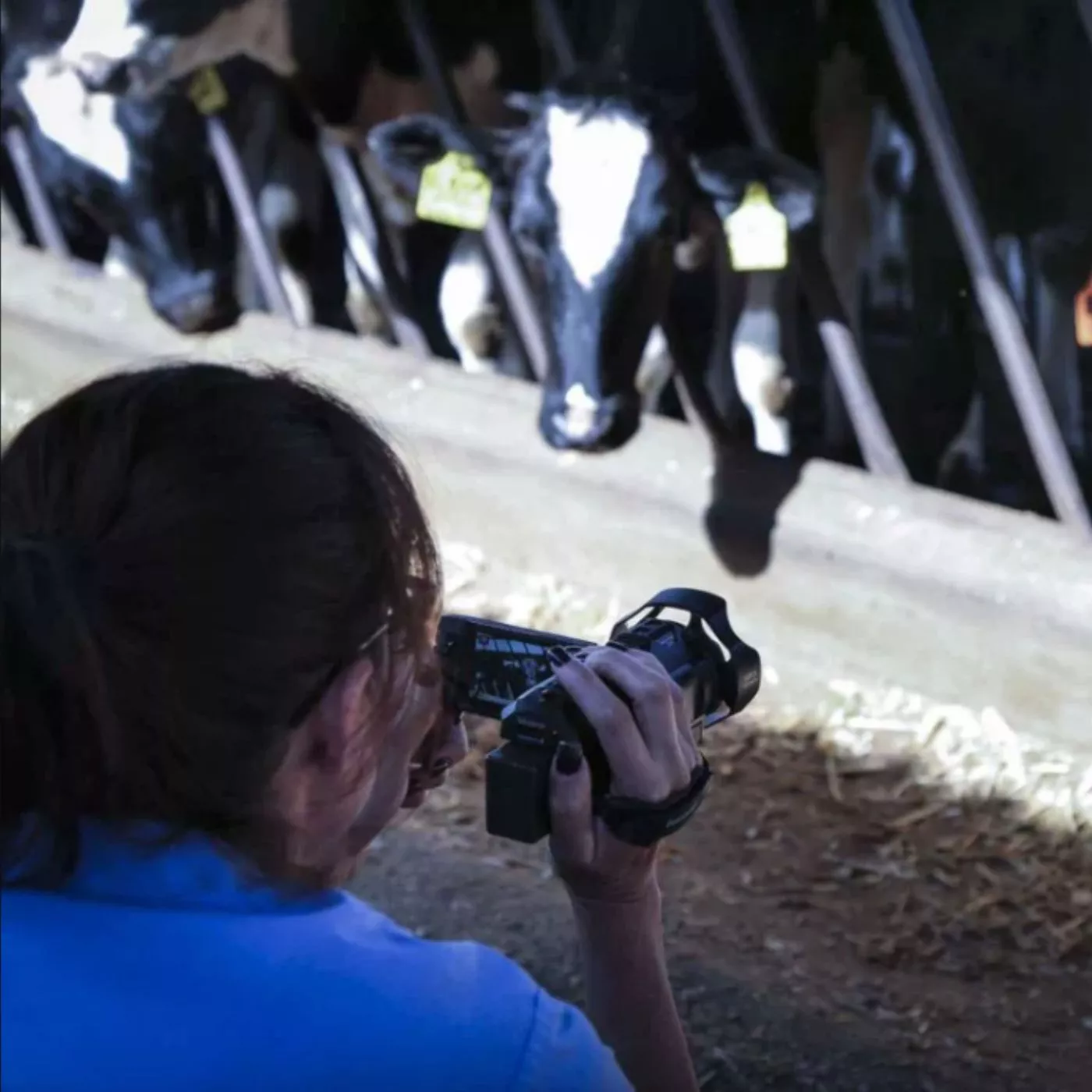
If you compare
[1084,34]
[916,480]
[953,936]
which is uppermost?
[1084,34]

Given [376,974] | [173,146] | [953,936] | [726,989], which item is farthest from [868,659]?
[376,974]

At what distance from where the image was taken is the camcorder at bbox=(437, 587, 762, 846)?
0.81 meters

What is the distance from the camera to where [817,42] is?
2.65m

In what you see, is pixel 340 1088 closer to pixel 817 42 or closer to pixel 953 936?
pixel 953 936

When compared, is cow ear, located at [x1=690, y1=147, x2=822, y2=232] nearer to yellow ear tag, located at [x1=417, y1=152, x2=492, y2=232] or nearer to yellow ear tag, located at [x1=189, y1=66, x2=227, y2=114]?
yellow ear tag, located at [x1=417, y1=152, x2=492, y2=232]

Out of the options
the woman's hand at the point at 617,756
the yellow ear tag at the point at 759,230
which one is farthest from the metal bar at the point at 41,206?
the woman's hand at the point at 617,756

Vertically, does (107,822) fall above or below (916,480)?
above

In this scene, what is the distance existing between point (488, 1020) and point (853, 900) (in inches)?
52.1

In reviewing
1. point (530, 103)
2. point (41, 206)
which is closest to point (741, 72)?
point (530, 103)

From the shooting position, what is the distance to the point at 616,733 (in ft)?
2.66

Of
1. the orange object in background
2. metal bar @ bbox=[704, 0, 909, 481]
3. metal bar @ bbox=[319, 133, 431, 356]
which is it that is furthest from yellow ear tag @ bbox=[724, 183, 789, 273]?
metal bar @ bbox=[319, 133, 431, 356]

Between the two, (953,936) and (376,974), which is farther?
(953,936)

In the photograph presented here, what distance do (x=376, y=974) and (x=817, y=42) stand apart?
7.60 feet

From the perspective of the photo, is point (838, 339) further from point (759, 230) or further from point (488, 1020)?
point (488, 1020)
